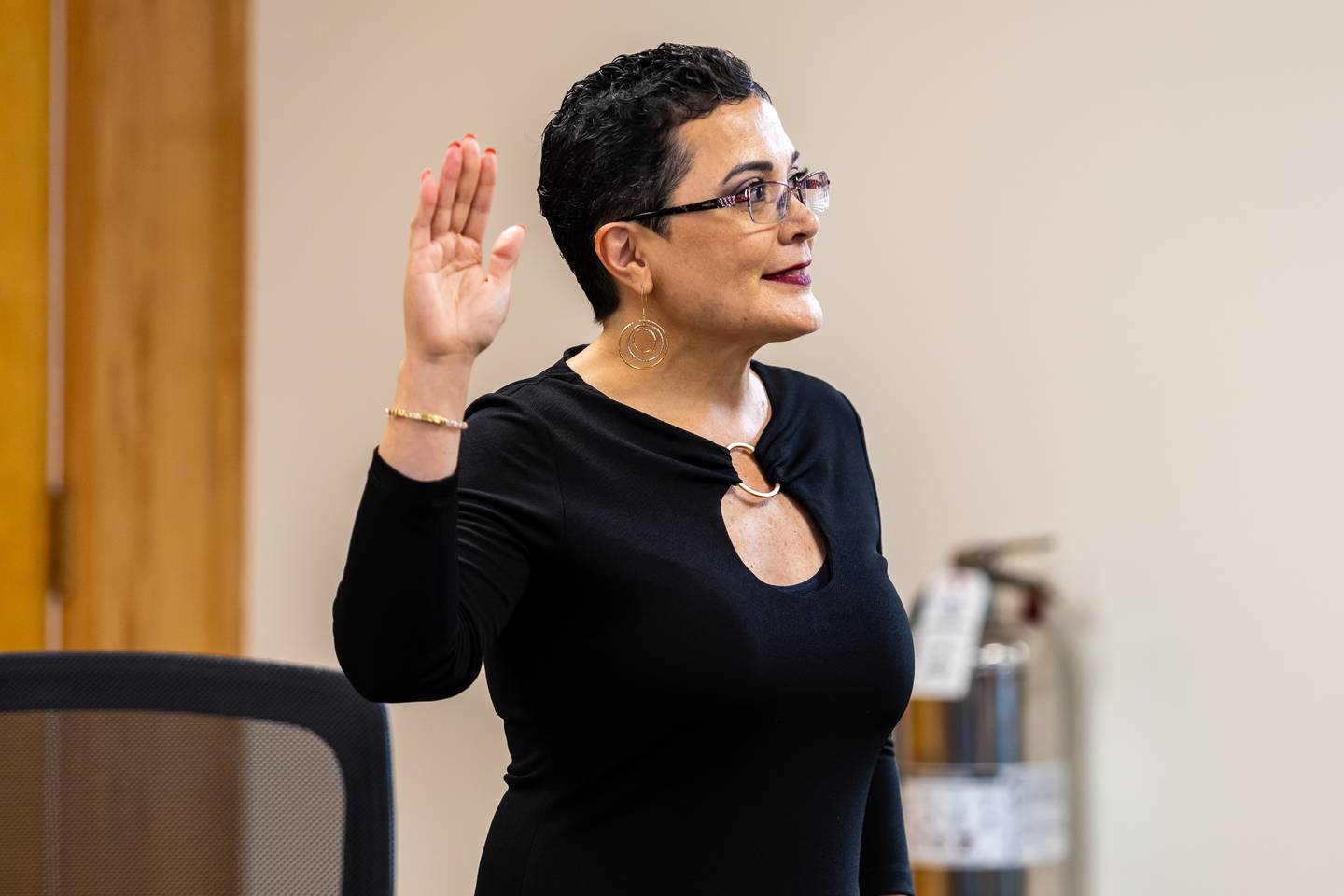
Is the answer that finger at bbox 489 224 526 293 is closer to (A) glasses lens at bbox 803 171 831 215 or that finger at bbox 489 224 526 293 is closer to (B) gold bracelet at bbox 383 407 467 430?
(B) gold bracelet at bbox 383 407 467 430

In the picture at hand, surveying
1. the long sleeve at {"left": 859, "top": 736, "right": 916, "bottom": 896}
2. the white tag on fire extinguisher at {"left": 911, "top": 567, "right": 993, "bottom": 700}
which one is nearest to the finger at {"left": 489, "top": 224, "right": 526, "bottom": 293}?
the long sleeve at {"left": 859, "top": 736, "right": 916, "bottom": 896}

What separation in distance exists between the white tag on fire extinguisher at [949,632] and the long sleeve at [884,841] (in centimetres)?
57

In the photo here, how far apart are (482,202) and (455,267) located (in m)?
0.05

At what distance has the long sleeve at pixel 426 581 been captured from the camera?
1038mm

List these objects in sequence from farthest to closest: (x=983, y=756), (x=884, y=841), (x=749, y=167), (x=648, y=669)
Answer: (x=983, y=756)
(x=884, y=841)
(x=749, y=167)
(x=648, y=669)

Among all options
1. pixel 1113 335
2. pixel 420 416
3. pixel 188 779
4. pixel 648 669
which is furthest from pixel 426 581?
pixel 1113 335

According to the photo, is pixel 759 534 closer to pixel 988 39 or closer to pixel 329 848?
pixel 329 848

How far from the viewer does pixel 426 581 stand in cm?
104

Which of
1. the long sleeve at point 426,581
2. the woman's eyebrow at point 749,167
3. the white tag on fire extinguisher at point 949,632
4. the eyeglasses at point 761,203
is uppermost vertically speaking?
the woman's eyebrow at point 749,167

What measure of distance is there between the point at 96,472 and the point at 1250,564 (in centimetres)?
191

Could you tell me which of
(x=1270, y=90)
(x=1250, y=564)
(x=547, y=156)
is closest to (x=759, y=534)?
(x=547, y=156)

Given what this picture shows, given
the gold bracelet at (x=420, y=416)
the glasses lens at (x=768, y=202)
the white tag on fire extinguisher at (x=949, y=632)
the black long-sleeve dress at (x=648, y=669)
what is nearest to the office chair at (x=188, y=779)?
the black long-sleeve dress at (x=648, y=669)

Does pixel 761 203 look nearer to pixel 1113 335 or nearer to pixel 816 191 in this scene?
pixel 816 191

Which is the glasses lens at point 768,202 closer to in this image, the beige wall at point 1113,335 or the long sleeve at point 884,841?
the long sleeve at point 884,841
